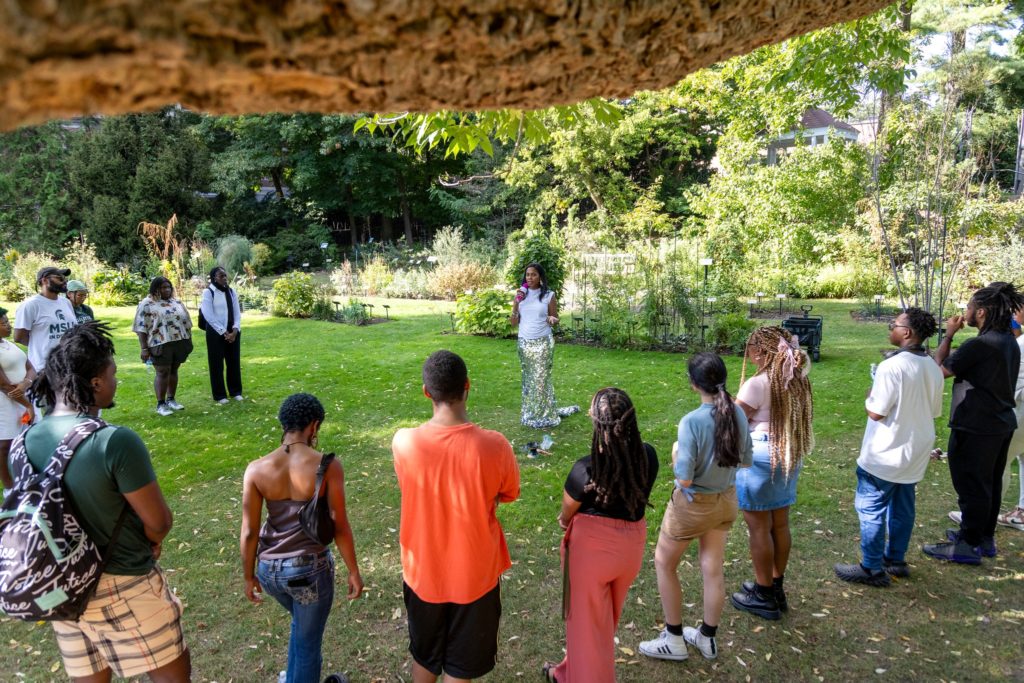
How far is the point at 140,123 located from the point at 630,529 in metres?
28.0

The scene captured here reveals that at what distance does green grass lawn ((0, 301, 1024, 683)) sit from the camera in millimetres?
3467

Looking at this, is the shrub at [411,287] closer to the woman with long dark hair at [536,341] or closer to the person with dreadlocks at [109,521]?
the woman with long dark hair at [536,341]

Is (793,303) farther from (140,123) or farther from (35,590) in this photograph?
(140,123)

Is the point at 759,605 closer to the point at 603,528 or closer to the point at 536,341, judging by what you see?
the point at 603,528

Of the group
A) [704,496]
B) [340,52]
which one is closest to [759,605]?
[704,496]

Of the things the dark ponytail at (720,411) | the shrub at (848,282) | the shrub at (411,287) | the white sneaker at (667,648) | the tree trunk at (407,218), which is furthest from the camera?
the tree trunk at (407,218)

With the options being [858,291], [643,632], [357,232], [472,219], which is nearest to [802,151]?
[858,291]

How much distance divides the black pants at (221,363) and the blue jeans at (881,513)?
7107mm

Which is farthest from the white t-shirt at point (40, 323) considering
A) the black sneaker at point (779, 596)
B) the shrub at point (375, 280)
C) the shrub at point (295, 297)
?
the shrub at point (375, 280)

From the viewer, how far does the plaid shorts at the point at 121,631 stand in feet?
7.90

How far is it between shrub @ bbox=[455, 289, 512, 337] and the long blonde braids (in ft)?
28.6

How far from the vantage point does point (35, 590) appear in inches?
86.5

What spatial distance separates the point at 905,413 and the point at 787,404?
0.92 metres

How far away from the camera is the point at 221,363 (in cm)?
816
